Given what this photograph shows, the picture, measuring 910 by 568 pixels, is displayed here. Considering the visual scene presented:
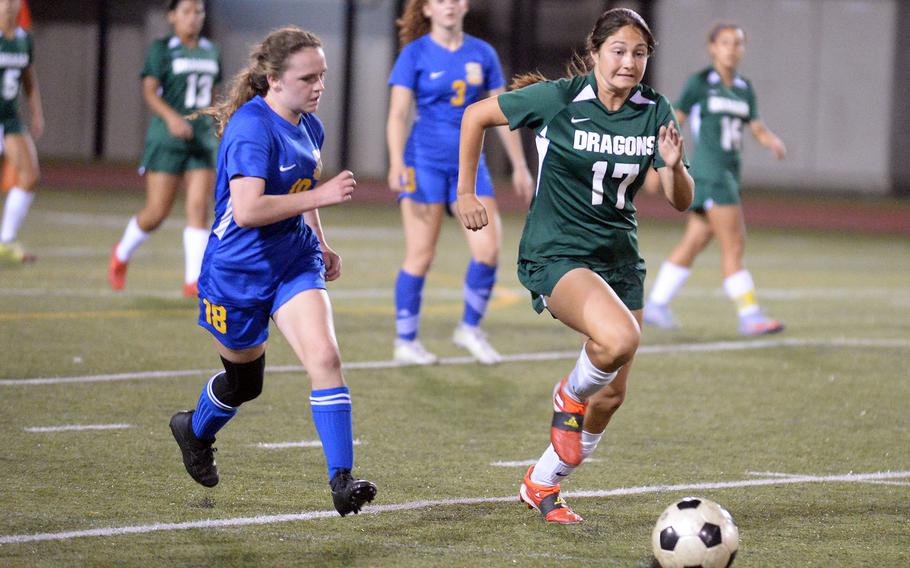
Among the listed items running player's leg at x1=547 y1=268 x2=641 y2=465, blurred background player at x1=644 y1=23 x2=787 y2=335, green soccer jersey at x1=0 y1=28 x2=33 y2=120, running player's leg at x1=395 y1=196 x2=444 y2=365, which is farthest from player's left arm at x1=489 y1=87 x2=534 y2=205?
green soccer jersey at x1=0 y1=28 x2=33 y2=120

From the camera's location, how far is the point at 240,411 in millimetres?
7402

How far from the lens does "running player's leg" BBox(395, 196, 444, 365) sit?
8.91 m

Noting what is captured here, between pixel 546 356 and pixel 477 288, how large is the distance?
68cm

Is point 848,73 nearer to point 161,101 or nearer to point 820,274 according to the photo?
point 820,274

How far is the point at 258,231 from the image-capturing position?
5.25 metres

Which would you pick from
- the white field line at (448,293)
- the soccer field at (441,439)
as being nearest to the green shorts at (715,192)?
the soccer field at (441,439)

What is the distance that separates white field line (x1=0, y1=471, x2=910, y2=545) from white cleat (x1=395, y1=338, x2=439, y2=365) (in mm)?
3191

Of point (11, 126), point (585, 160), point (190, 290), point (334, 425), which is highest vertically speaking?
point (585, 160)

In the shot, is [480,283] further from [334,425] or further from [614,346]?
[334,425]

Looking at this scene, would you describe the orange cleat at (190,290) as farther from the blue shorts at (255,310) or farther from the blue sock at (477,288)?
the blue shorts at (255,310)

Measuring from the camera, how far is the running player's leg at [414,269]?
29.2 feet

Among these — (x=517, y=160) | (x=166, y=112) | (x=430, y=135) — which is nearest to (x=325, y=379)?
(x=430, y=135)

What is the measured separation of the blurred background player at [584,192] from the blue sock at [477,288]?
338 centimetres

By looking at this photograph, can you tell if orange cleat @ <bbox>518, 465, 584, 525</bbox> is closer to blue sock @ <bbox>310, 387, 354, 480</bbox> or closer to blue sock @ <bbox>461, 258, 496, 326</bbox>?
blue sock @ <bbox>310, 387, 354, 480</bbox>
